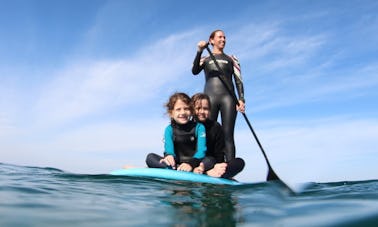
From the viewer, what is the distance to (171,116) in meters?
6.46

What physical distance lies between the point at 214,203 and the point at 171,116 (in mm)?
3049

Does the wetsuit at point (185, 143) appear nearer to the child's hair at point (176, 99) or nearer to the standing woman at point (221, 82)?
the child's hair at point (176, 99)

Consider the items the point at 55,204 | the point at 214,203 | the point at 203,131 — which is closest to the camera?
the point at 55,204

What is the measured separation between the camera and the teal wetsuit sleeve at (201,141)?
6234 millimetres

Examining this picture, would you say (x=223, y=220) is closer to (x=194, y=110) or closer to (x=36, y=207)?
(x=36, y=207)

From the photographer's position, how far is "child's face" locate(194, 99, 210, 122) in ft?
21.3

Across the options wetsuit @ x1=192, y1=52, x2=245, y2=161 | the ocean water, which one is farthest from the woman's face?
the ocean water

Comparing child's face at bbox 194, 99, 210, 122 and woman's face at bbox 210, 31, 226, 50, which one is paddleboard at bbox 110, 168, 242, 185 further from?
woman's face at bbox 210, 31, 226, 50

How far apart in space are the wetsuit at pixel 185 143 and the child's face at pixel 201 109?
0.73 feet

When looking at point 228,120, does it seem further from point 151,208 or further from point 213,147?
point 151,208

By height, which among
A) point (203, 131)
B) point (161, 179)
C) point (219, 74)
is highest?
point (219, 74)

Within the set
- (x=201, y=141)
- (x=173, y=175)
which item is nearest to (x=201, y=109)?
(x=201, y=141)

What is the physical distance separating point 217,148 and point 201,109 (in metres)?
0.79

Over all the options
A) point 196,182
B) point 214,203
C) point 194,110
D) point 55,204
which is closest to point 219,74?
point 194,110
